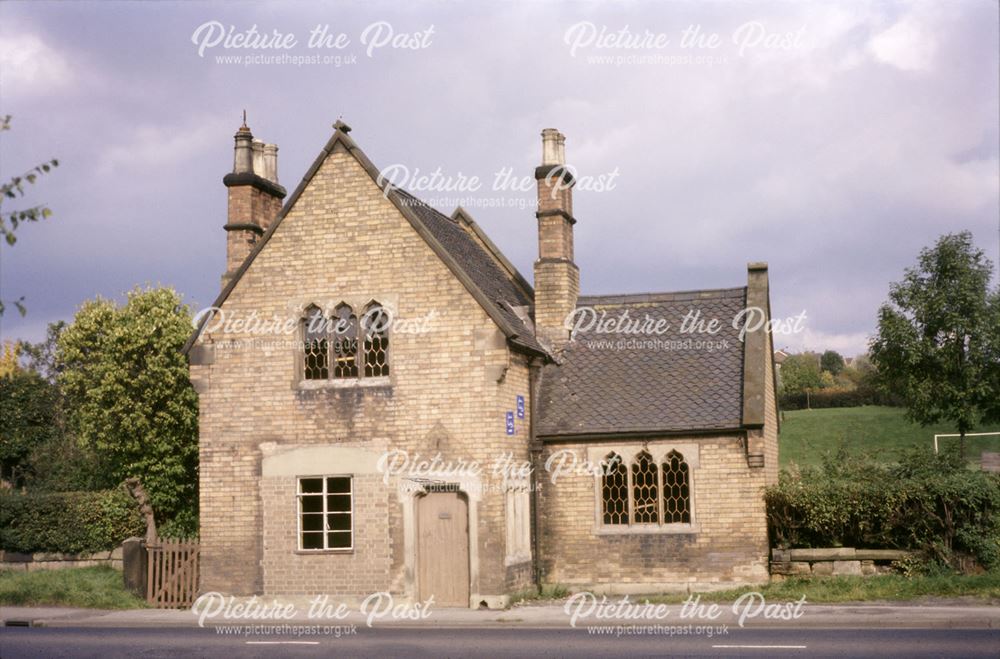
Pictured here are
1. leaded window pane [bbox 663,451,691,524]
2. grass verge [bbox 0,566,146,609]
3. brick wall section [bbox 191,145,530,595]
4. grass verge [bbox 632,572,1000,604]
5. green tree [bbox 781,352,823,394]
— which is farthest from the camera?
green tree [bbox 781,352,823,394]

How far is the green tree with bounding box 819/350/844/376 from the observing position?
327ft

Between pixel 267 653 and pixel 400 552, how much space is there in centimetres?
637

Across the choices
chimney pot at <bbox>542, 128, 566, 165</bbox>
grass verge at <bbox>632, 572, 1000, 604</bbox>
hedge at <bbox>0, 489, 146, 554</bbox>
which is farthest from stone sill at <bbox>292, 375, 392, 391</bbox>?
hedge at <bbox>0, 489, 146, 554</bbox>

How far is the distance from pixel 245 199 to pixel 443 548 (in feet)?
30.4

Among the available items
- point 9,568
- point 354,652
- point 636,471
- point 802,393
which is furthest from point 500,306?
point 802,393

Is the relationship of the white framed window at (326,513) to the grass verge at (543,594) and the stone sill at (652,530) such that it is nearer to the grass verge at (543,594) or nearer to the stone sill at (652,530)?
the grass verge at (543,594)

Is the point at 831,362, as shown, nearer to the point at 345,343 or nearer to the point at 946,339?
the point at 946,339

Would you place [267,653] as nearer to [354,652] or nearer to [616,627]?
[354,652]

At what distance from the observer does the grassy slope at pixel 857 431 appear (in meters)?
48.8

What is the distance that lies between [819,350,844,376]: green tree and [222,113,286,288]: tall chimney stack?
270 feet

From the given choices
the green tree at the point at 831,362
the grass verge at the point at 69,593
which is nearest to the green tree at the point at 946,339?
the grass verge at the point at 69,593

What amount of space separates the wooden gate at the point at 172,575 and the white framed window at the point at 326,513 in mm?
2652

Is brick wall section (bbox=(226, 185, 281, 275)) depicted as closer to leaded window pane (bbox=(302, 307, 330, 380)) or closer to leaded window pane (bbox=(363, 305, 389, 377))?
leaded window pane (bbox=(302, 307, 330, 380))

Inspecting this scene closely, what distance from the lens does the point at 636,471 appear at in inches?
882
